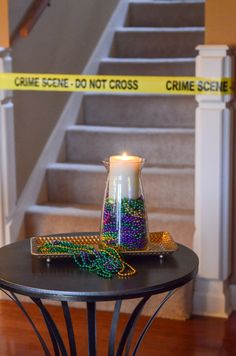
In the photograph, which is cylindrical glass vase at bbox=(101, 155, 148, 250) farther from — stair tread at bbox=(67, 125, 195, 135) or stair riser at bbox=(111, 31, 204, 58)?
stair riser at bbox=(111, 31, 204, 58)

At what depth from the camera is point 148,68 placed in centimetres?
451

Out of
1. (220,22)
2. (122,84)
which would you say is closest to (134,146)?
(122,84)

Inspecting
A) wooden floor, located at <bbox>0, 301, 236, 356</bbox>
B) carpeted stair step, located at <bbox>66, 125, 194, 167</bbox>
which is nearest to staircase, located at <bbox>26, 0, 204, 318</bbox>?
carpeted stair step, located at <bbox>66, 125, 194, 167</bbox>

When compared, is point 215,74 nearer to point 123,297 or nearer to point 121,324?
point 121,324

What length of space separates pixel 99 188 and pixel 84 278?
6.48ft

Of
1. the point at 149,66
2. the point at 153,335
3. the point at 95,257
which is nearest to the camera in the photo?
the point at 95,257

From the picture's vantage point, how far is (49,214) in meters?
3.53

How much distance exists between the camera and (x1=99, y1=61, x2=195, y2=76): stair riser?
443 centimetres

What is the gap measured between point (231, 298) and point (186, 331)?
36cm

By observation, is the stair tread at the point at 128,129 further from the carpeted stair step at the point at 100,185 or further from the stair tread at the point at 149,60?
the stair tread at the point at 149,60

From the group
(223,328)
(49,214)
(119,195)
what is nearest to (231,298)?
(223,328)

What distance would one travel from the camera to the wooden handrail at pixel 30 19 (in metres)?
3.47

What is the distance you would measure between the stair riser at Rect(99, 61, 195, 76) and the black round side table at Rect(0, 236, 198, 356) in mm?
2540

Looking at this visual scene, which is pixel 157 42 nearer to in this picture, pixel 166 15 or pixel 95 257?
pixel 166 15
